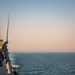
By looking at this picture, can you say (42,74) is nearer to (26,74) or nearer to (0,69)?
(26,74)

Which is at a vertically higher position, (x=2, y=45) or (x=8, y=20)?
(x=8, y=20)

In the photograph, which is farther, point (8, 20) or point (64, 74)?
point (64, 74)

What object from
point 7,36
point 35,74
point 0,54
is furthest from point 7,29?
point 35,74

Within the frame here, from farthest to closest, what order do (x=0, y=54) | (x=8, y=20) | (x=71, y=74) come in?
1. (x=71, y=74)
2. (x=8, y=20)
3. (x=0, y=54)

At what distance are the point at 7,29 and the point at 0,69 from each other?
A: 18.4m

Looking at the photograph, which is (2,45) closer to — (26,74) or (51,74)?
(26,74)

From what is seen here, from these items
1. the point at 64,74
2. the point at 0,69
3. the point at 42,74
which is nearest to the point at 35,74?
the point at 42,74

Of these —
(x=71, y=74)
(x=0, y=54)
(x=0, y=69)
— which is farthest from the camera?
(x=71, y=74)

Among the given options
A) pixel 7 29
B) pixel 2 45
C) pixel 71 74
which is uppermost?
pixel 7 29

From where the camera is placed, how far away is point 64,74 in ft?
297

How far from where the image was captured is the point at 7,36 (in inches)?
1528

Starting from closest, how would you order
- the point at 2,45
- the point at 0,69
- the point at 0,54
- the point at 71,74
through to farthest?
1. the point at 0,69
2. the point at 0,54
3. the point at 2,45
4. the point at 71,74

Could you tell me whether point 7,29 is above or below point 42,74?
above

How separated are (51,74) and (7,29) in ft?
181
